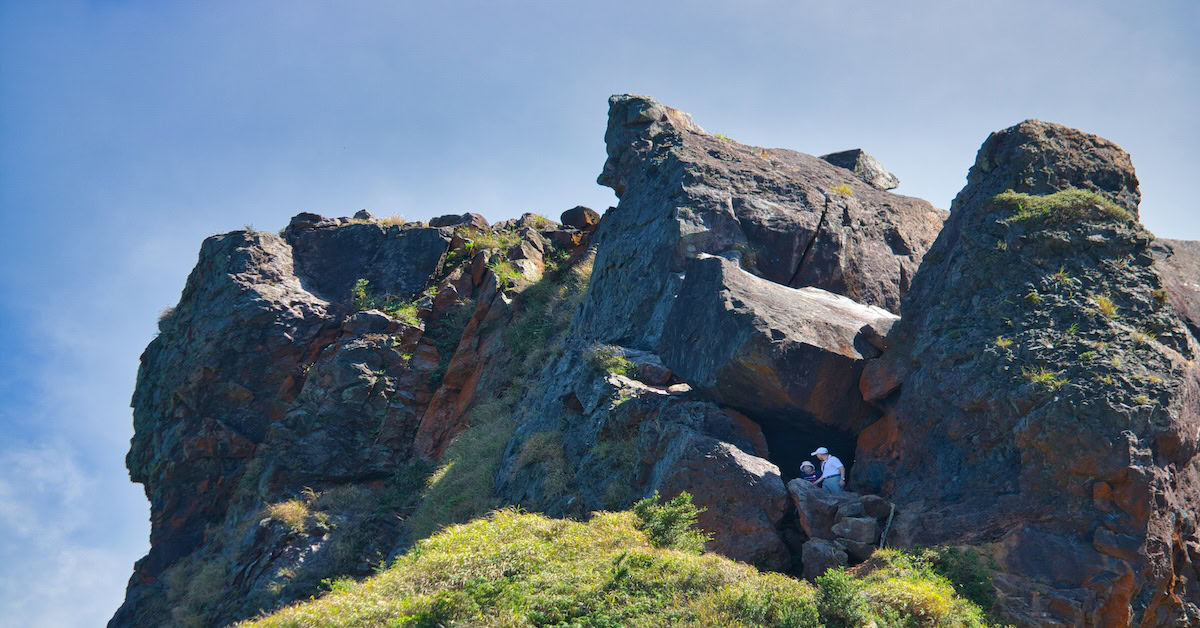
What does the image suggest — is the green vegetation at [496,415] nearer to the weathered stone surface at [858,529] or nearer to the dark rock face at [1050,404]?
the weathered stone surface at [858,529]

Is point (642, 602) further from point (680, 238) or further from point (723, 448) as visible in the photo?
point (680, 238)

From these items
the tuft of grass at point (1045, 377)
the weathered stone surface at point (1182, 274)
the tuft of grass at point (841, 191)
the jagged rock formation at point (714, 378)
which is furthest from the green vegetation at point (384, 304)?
the weathered stone surface at point (1182, 274)

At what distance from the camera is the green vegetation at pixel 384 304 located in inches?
1062

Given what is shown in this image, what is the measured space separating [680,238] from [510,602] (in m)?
11.4

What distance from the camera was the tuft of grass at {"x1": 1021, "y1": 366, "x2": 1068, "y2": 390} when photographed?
1281 cm

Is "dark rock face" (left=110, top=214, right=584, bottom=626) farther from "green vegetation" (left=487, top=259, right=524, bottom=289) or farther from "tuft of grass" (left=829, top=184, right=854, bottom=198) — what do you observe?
"tuft of grass" (left=829, top=184, right=854, bottom=198)

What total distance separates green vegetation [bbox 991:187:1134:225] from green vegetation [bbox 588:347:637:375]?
7.56 meters

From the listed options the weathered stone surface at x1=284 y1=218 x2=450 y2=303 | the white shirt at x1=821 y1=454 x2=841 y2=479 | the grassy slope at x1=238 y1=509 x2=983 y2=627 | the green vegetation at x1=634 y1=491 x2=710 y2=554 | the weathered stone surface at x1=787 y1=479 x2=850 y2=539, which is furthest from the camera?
the weathered stone surface at x1=284 y1=218 x2=450 y2=303

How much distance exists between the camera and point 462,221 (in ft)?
103

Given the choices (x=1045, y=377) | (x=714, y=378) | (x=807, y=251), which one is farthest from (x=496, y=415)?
(x=1045, y=377)

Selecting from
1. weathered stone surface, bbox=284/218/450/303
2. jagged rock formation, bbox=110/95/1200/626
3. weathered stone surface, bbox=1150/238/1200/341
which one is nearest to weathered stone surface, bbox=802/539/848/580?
jagged rock formation, bbox=110/95/1200/626

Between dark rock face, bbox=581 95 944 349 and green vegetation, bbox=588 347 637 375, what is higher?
dark rock face, bbox=581 95 944 349

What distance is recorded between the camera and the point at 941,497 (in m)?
13.3

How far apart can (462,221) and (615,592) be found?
2144 centimetres
